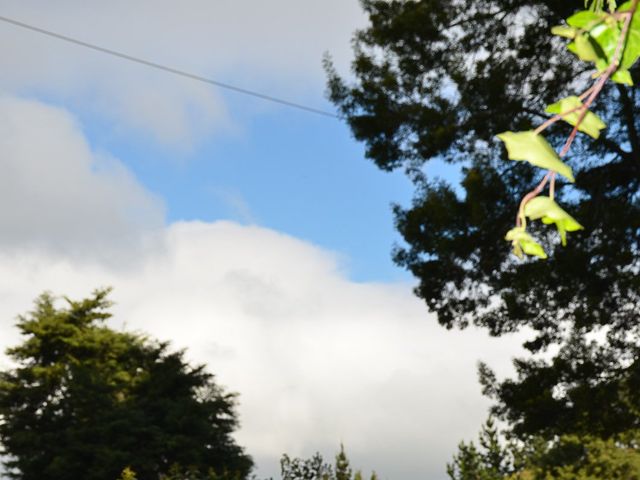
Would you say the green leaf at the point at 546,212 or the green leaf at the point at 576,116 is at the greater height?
the green leaf at the point at 576,116

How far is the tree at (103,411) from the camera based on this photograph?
22.9 meters

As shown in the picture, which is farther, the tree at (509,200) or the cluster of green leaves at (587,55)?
the tree at (509,200)

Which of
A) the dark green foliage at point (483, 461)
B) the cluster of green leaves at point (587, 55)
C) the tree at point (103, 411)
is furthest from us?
the tree at point (103, 411)

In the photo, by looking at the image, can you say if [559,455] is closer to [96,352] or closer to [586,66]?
[586,66]

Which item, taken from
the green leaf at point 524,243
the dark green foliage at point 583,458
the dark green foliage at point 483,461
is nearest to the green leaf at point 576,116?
the green leaf at point 524,243

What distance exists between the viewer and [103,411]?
76.6 ft

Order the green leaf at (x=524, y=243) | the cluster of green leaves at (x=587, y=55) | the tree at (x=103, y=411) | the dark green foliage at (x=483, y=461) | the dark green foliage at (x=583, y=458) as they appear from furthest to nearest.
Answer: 1. the tree at (x=103, y=411)
2. the dark green foliage at (x=583, y=458)
3. the dark green foliage at (x=483, y=461)
4. the green leaf at (x=524, y=243)
5. the cluster of green leaves at (x=587, y=55)

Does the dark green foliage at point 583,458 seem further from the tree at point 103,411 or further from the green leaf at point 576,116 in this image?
the green leaf at point 576,116

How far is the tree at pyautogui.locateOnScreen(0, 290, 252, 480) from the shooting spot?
2286cm

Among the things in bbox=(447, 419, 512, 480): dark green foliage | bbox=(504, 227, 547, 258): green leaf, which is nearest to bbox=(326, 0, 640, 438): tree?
bbox=(447, 419, 512, 480): dark green foliage

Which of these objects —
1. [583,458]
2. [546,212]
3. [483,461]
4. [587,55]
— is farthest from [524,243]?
[583,458]

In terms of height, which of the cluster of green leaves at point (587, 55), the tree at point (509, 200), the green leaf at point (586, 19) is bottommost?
the cluster of green leaves at point (587, 55)

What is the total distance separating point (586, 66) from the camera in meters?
11.2

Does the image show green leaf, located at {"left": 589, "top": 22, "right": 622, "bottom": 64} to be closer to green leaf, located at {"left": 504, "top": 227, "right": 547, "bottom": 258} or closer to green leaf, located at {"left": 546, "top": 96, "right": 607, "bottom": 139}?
green leaf, located at {"left": 546, "top": 96, "right": 607, "bottom": 139}
